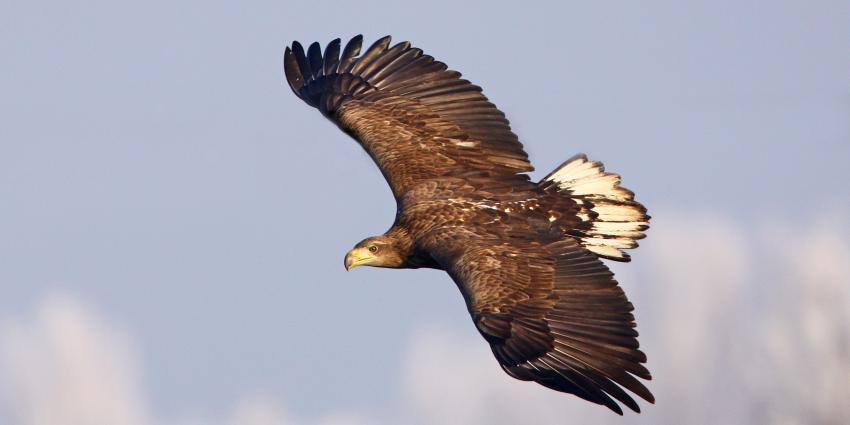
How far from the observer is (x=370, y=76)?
698 inches

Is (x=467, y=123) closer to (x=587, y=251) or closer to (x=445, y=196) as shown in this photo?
(x=445, y=196)

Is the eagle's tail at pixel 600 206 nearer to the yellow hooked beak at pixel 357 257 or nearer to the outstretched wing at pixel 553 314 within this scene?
the outstretched wing at pixel 553 314

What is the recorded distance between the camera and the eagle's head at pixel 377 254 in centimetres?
1544

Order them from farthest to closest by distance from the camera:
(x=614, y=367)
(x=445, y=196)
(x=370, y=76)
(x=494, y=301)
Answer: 1. (x=370, y=76)
2. (x=445, y=196)
3. (x=494, y=301)
4. (x=614, y=367)

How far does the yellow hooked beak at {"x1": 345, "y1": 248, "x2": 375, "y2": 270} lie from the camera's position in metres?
15.6

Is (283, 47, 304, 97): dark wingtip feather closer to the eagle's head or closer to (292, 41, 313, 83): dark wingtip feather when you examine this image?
(292, 41, 313, 83): dark wingtip feather

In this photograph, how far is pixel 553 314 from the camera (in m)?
13.4

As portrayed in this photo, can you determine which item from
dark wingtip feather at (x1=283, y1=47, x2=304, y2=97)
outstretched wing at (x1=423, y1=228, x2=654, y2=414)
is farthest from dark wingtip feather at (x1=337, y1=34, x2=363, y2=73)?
outstretched wing at (x1=423, y1=228, x2=654, y2=414)

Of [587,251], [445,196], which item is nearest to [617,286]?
[587,251]

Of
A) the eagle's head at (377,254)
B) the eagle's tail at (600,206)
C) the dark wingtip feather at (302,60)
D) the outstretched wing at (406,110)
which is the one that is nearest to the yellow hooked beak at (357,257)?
the eagle's head at (377,254)

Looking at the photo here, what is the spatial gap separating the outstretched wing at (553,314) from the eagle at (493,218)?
11 millimetres

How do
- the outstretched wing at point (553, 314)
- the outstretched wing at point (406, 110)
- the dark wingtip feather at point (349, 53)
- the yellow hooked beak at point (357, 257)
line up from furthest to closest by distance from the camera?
the dark wingtip feather at point (349, 53) < the outstretched wing at point (406, 110) < the yellow hooked beak at point (357, 257) < the outstretched wing at point (553, 314)

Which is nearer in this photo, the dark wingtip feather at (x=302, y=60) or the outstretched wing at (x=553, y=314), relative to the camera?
the outstretched wing at (x=553, y=314)

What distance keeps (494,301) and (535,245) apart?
44.0 inches
